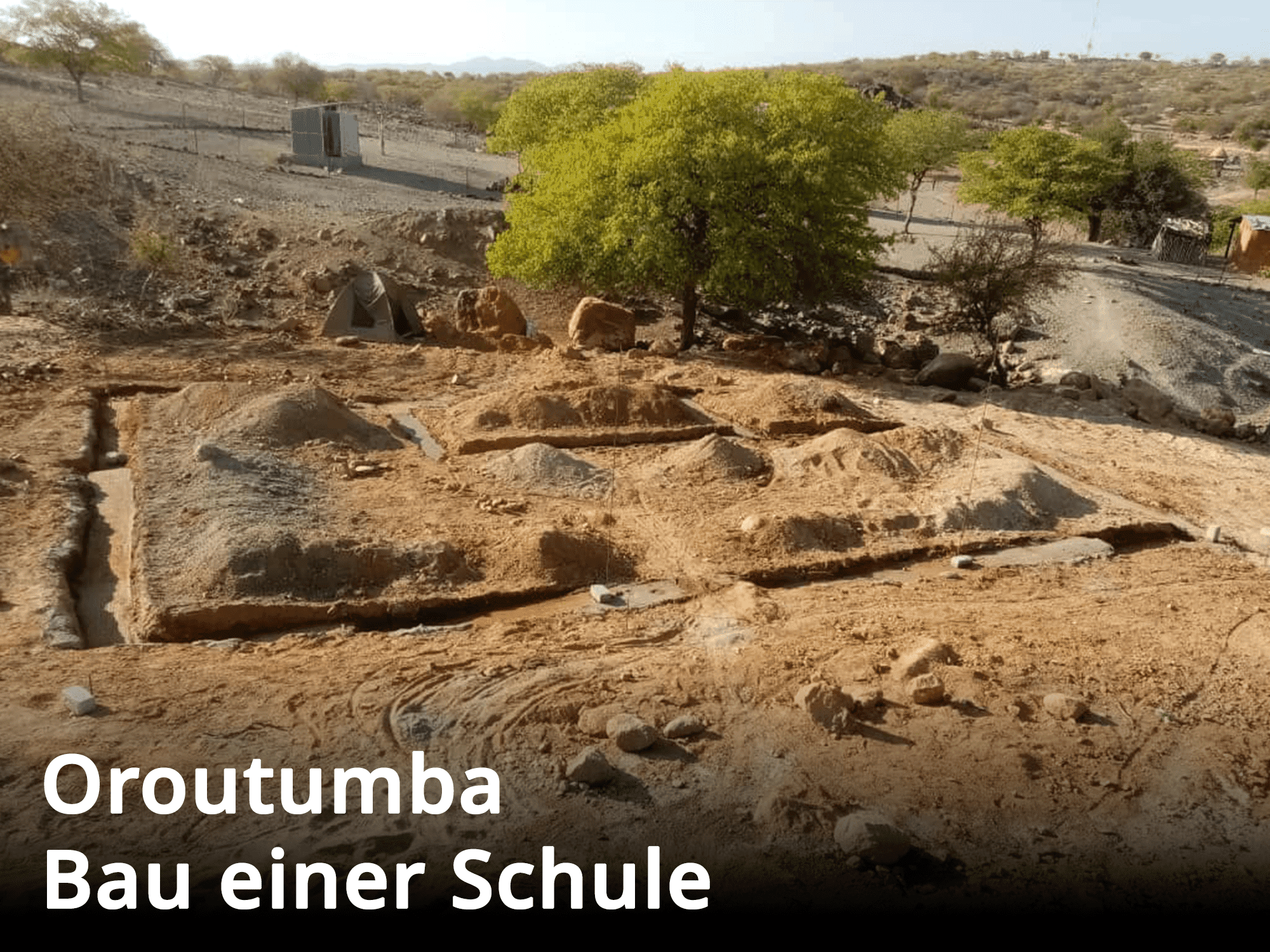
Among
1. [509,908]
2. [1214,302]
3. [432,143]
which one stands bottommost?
[509,908]

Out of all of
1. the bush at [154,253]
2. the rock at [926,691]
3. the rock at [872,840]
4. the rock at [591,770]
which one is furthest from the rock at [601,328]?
the rock at [872,840]

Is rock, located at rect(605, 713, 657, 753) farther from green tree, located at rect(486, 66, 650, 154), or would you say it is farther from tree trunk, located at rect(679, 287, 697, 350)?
green tree, located at rect(486, 66, 650, 154)

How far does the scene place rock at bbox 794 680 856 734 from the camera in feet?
24.3

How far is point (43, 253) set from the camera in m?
18.9

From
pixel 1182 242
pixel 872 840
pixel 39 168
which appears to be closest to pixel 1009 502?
pixel 872 840

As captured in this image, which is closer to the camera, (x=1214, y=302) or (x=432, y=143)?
(x=1214, y=302)

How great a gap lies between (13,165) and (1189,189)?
36.0 m

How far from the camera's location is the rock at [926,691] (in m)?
7.76

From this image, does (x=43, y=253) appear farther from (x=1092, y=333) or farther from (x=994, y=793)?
(x=1092, y=333)

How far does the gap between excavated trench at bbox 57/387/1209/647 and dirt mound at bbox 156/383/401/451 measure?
114 centimetres

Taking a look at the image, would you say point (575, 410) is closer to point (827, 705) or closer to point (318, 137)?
point (827, 705)

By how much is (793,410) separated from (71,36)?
2885cm

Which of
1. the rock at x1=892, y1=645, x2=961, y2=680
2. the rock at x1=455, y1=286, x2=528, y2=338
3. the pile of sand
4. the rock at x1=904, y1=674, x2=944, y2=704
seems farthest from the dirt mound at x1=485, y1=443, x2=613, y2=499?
the rock at x1=455, y1=286, x2=528, y2=338

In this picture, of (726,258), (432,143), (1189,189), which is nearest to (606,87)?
(726,258)
